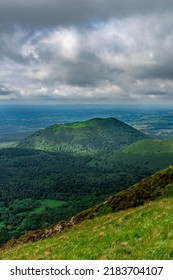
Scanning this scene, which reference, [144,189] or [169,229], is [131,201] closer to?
[144,189]

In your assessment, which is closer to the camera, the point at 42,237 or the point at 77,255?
the point at 77,255

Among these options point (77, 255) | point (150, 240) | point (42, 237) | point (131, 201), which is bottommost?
point (42, 237)

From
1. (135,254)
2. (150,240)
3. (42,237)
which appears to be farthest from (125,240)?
(42,237)

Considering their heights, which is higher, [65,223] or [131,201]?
[131,201]

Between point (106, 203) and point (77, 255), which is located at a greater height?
point (77, 255)
